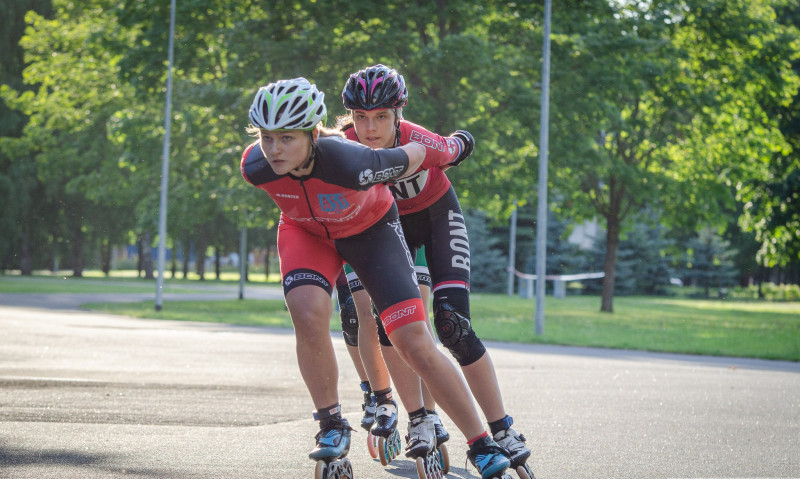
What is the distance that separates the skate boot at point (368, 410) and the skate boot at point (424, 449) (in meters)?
1.20

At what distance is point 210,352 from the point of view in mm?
12320

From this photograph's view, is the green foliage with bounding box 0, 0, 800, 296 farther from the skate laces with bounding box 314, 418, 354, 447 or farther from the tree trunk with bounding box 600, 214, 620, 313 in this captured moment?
the skate laces with bounding box 314, 418, 354, 447

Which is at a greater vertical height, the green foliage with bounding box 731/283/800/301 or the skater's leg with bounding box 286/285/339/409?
the skater's leg with bounding box 286/285/339/409

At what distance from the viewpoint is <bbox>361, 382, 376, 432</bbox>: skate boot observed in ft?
19.1

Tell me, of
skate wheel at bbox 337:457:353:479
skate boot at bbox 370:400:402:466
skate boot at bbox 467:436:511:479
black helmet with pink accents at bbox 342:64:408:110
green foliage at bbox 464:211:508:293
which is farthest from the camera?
green foliage at bbox 464:211:508:293

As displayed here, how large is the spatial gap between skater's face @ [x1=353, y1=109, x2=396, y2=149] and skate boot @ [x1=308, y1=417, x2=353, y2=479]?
146cm

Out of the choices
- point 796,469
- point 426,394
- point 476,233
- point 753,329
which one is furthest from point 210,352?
point 476,233

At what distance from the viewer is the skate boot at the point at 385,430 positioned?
5.20m

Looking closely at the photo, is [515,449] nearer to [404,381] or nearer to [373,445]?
[404,381]

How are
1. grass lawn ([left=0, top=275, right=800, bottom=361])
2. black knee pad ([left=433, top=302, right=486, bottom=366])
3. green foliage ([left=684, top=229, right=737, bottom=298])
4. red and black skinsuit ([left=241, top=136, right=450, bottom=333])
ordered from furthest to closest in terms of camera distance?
1. green foliage ([left=684, top=229, right=737, bottom=298])
2. grass lawn ([left=0, top=275, right=800, bottom=361])
3. black knee pad ([left=433, top=302, right=486, bottom=366])
4. red and black skinsuit ([left=241, top=136, right=450, bottom=333])

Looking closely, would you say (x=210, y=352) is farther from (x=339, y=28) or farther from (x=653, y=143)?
(x=653, y=143)

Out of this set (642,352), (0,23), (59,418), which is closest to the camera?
(59,418)

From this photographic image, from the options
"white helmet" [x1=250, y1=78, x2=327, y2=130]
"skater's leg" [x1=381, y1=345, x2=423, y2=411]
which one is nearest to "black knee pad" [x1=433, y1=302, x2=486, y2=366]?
"skater's leg" [x1=381, y1=345, x2=423, y2=411]

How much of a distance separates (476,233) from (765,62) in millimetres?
27395
